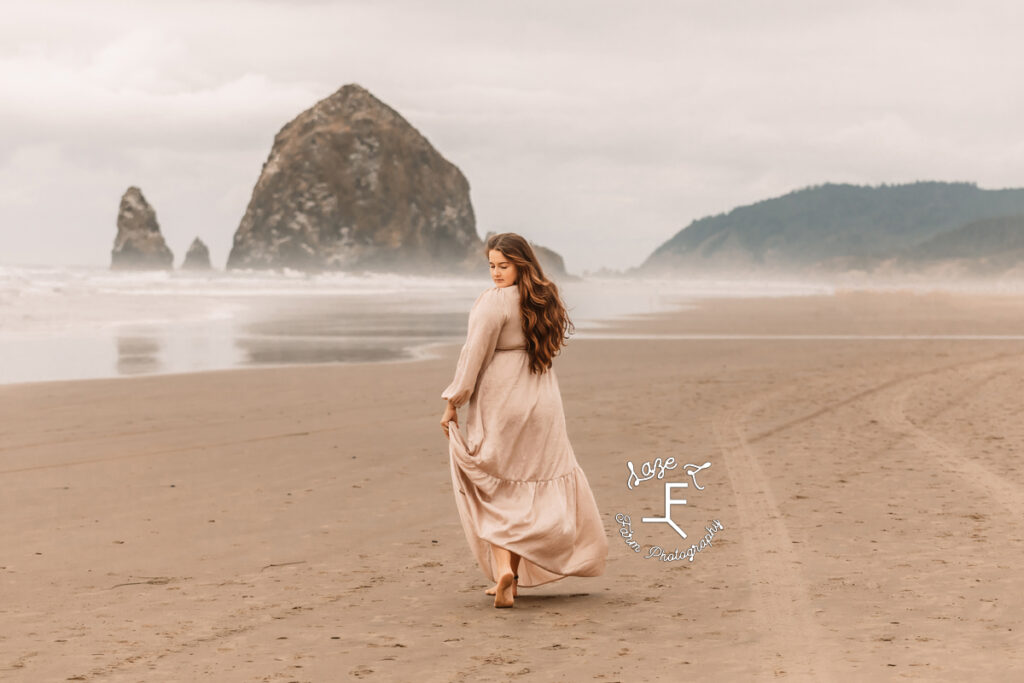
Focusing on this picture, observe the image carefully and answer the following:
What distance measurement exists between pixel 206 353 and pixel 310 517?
12376 millimetres

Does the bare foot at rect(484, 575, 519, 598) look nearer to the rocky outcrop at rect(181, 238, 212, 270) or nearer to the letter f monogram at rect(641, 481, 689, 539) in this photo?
the letter f monogram at rect(641, 481, 689, 539)

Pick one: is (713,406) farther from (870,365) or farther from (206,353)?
(206,353)

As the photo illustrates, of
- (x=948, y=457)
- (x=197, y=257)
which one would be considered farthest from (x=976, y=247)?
(x=948, y=457)

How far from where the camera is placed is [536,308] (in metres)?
5.11

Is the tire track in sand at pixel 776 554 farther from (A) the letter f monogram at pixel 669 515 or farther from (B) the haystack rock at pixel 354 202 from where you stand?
(B) the haystack rock at pixel 354 202

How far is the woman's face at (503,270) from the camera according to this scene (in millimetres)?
5137

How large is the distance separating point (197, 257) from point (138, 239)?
41.3ft

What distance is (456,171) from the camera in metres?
160

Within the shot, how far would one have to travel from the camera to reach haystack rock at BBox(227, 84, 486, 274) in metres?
142

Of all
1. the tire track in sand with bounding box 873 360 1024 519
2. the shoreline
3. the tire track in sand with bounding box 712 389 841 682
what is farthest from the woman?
the shoreline

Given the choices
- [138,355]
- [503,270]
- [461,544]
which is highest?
[503,270]

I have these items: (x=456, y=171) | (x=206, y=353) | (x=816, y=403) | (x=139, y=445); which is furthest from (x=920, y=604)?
(x=456, y=171)

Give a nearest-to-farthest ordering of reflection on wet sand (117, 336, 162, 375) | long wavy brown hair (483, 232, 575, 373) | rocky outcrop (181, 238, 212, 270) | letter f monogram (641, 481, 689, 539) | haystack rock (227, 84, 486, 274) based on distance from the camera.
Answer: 1. long wavy brown hair (483, 232, 575, 373)
2. letter f monogram (641, 481, 689, 539)
3. reflection on wet sand (117, 336, 162, 375)
4. haystack rock (227, 84, 486, 274)
5. rocky outcrop (181, 238, 212, 270)

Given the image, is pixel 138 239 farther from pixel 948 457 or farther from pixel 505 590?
pixel 505 590
